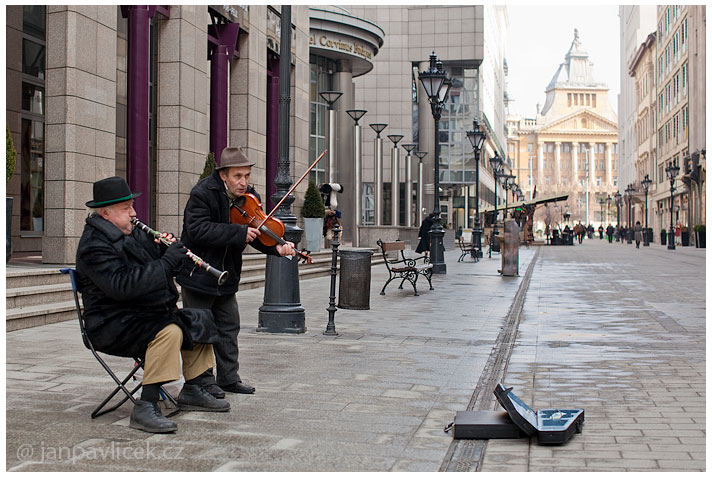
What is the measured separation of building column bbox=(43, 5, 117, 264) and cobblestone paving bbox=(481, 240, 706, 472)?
7.35 m

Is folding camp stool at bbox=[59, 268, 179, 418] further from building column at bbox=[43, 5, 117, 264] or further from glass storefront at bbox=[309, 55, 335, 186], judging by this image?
glass storefront at bbox=[309, 55, 335, 186]

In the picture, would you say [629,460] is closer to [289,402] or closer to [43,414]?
[289,402]

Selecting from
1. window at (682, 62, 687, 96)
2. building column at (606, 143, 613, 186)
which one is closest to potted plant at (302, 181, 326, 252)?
window at (682, 62, 687, 96)

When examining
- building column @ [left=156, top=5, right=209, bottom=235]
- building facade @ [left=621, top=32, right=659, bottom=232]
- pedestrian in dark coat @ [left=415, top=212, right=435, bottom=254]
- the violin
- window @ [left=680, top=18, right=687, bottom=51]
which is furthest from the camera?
building facade @ [left=621, top=32, right=659, bottom=232]

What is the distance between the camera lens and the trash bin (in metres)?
12.0

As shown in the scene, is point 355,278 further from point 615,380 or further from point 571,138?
point 571,138

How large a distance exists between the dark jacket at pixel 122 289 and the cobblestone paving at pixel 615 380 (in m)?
2.19

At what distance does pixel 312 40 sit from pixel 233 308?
32.8 metres

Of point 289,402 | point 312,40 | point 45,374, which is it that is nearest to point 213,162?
point 45,374

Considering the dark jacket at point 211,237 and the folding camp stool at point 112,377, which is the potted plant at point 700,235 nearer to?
the dark jacket at point 211,237

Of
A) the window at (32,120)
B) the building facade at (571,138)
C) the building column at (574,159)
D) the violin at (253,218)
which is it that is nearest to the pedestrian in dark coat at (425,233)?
the window at (32,120)

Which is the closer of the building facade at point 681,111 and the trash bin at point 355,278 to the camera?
the trash bin at point 355,278

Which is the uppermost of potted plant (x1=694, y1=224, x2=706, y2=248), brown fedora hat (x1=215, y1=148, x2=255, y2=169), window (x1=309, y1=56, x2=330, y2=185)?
window (x1=309, y1=56, x2=330, y2=185)

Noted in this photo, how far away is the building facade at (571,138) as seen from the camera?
6693 inches
